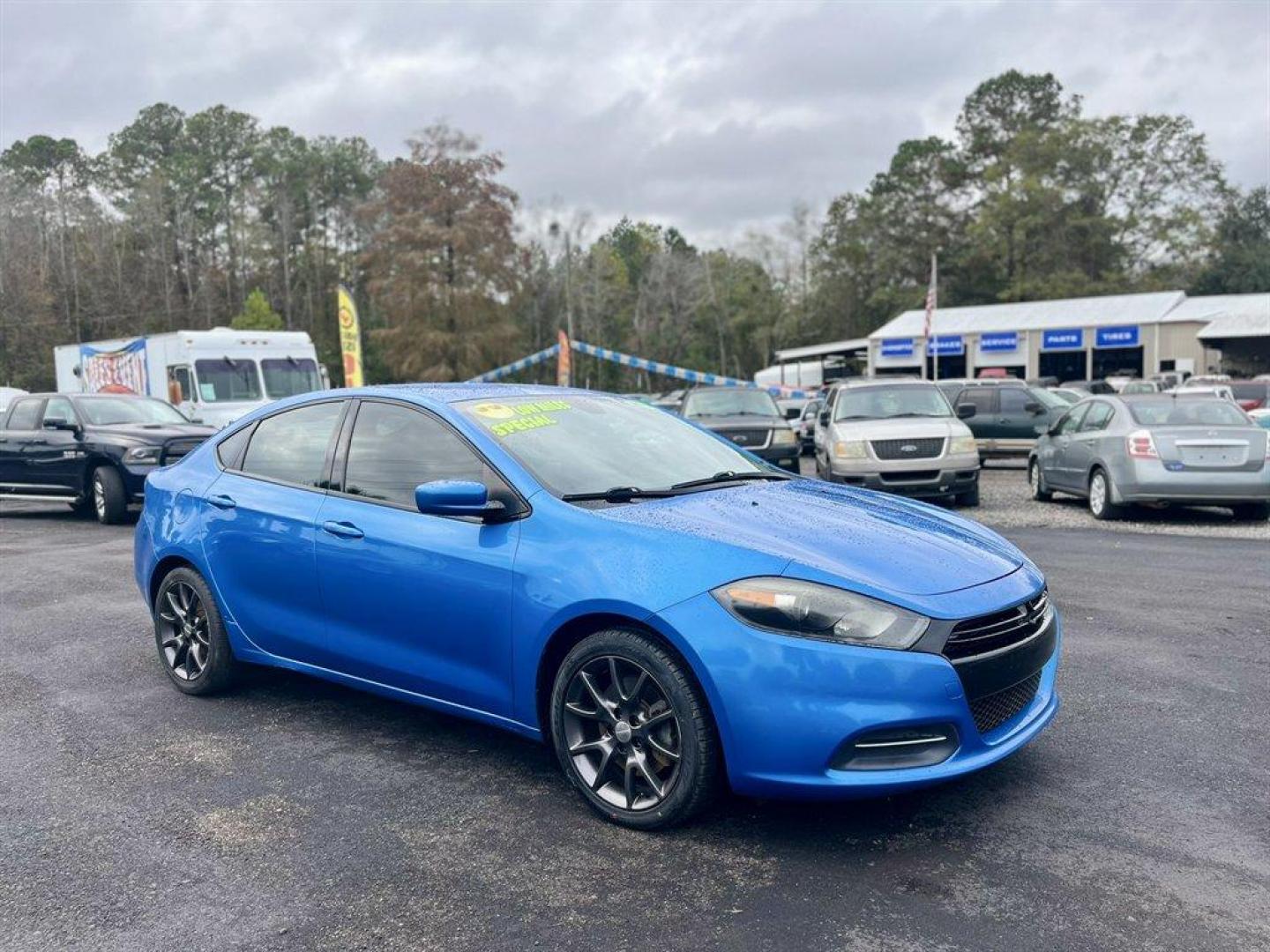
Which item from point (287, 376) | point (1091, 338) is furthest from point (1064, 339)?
point (287, 376)

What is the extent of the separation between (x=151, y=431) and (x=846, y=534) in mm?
11766

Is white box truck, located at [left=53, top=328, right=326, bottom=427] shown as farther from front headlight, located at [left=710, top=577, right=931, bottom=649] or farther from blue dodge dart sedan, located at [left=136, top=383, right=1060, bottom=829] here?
front headlight, located at [left=710, top=577, right=931, bottom=649]

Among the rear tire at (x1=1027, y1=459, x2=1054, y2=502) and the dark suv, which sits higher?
the dark suv

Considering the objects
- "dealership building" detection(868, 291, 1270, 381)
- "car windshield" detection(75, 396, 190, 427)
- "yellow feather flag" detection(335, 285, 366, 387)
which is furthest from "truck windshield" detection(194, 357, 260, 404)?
"dealership building" detection(868, 291, 1270, 381)

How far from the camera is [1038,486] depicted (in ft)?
46.9

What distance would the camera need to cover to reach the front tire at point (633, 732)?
3.44 meters

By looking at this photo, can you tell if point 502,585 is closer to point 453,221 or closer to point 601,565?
point 601,565

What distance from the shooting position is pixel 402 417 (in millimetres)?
4617

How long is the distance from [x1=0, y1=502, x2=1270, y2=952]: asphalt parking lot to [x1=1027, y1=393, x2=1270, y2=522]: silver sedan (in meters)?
6.33

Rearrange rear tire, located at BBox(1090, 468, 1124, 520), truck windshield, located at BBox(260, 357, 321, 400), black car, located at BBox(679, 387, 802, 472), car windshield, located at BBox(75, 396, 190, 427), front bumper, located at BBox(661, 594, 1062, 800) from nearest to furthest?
front bumper, located at BBox(661, 594, 1062, 800)
rear tire, located at BBox(1090, 468, 1124, 520)
car windshield, located at BBox(75, 396, 190, 427)
black car, located at BBox(679, 387, 802, 472)
truck windshield, located at BBox(260, 357, 321, 400)

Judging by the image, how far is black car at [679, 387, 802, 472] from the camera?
53.4ft

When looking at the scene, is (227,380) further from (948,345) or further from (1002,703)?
(948,345)

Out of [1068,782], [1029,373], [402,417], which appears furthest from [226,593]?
[1029,373]

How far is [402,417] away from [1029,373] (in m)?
46.2
